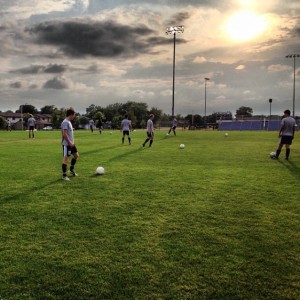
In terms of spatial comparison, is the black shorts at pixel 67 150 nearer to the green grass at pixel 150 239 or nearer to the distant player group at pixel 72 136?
the distant player group at pixel 72 136

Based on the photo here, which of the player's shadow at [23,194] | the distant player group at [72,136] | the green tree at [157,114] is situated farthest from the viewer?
the green tree at [157,114]

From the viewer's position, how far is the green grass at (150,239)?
4141 millimetres

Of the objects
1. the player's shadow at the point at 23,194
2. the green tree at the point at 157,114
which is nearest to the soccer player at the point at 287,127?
the player's shadow at the point at 23,194

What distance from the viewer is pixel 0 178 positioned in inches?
440

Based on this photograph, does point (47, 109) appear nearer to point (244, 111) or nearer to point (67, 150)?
point (244, 111)

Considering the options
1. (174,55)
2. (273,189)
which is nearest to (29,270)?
(273,189)

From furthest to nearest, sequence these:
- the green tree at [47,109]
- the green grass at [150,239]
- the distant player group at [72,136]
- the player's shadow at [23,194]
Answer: the green tree at [47,109], the distant player group at [72,136], the player's shadow at [23,194], the green grass at [150,239]

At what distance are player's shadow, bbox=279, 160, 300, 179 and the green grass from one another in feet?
3.68

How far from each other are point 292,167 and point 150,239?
9.88 m

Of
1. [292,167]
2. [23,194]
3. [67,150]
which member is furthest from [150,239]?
[292,167]

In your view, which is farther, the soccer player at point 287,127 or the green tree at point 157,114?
the green tree at point 157,114

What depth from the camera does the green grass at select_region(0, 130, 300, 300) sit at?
4141 mm

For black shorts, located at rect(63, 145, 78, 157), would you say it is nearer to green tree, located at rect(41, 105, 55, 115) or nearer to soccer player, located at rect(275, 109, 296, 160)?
soccer player, located at rect(275, 109, 296, 160)

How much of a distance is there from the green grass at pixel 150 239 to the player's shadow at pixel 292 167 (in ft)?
3.68
